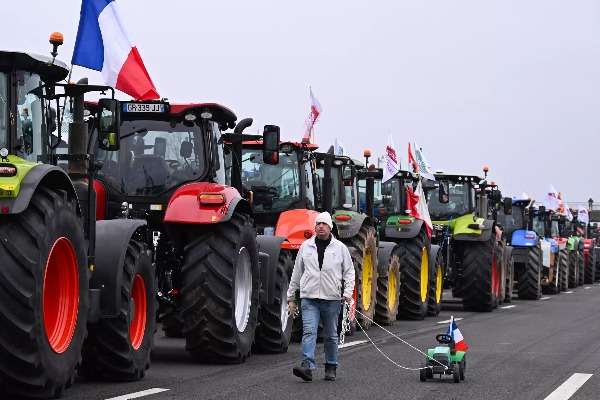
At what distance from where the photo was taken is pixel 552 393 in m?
11.8

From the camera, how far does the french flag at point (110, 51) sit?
12891 mm

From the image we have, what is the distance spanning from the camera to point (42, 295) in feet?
30.5

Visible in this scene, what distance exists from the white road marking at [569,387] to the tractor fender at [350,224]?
6.71 meters

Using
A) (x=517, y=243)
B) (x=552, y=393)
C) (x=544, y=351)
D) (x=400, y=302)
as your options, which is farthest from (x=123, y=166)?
(x=517, y=243)

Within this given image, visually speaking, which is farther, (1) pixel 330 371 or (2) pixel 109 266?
(1) pixel 330 371

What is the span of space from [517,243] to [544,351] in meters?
15.8

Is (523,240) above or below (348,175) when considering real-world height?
below

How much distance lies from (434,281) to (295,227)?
7934mm

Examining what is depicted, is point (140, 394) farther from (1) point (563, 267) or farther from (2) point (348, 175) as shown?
(1) point (563, 267)

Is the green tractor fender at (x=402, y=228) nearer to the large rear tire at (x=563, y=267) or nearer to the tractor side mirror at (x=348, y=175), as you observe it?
the tractor side mirror at (x=348, y=175)

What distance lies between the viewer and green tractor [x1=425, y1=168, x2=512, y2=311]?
2636 cm

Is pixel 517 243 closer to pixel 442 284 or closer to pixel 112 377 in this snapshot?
pixel 442 284

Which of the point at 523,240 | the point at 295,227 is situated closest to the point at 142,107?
the point at 295,227

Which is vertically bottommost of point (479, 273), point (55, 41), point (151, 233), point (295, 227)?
point (479, 273)
